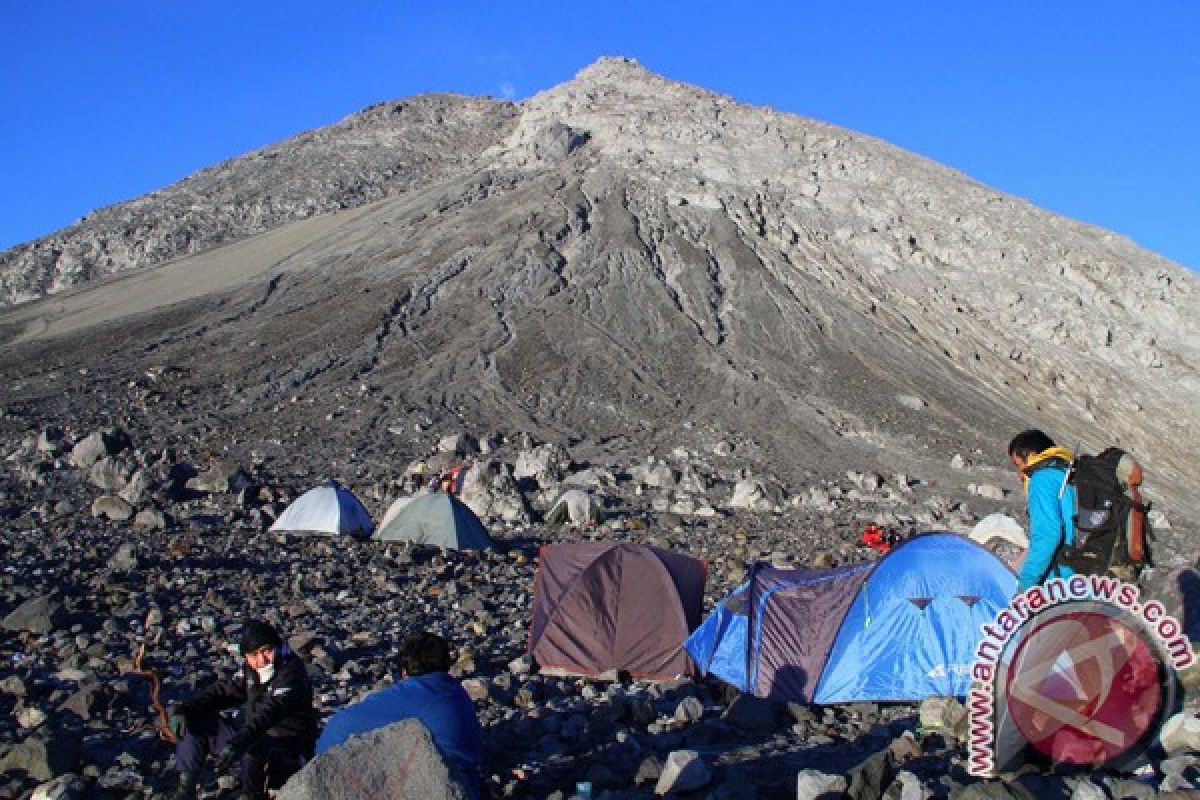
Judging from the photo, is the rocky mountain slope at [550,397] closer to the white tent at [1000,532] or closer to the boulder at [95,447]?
the boulder at [95,447]

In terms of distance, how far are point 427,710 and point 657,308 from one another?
34.8 meters

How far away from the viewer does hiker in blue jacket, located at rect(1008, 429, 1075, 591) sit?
5422 mm

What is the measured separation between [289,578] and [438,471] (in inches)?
421

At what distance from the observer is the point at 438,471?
944 inches

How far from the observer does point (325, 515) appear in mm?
16953

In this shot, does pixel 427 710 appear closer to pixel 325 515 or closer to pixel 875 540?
pixel 325 515

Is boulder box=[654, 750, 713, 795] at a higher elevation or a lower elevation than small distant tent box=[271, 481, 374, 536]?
lower

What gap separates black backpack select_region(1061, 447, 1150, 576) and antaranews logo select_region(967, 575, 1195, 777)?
3.48 ft

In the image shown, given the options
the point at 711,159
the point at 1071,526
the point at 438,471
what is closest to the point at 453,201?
the point at 711,159

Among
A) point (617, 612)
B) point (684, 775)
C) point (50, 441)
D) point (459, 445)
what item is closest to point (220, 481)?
point (50, 441)

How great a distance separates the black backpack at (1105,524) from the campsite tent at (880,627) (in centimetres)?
311

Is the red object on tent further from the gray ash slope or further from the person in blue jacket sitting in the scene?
the person in blue jacket sitting

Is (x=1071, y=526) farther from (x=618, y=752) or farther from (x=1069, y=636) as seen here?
(x=618, y=752)

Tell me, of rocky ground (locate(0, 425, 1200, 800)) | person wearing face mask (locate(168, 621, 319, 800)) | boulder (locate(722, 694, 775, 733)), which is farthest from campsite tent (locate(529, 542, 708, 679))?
person wearing face mask (locate(168, 621, 319, 800))
